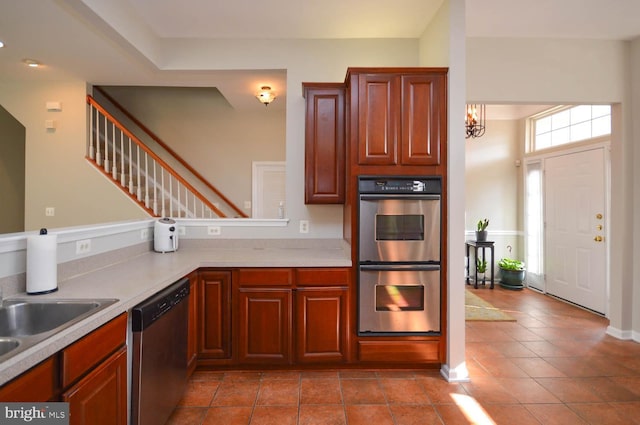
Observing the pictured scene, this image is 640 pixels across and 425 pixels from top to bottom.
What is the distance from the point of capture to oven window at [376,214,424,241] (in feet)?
8.55

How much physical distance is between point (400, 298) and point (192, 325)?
61.5 inches

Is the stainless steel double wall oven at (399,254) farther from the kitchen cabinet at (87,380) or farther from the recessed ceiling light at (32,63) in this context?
the recessed ceiling light at (32,63)

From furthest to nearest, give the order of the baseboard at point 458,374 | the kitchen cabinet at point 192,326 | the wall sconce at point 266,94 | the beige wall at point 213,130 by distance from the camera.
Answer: the beige wall at point 213,130
the wall sconce at point 266,94
the baseboard at point 458,374
the kitchen cabinet at point 192,326

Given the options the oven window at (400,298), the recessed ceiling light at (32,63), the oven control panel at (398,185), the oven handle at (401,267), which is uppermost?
the recessed ceiling light at (32,63)

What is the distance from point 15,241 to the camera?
166 cm

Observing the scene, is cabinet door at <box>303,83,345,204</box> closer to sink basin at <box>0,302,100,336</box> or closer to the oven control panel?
the oven control panel

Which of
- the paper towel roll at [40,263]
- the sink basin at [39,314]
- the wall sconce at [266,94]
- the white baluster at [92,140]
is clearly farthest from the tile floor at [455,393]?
the white baluster at [92,140]

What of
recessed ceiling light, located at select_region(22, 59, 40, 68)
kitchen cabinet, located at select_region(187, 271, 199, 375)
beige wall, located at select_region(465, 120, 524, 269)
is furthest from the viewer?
beige wall, located at select_region(465, 120, 524, 269)

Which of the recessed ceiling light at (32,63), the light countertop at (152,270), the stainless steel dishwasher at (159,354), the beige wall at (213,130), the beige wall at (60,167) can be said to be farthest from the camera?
the beige wall at (213,130)

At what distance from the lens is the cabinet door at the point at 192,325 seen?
2.42 meters

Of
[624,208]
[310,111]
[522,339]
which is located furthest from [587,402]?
[310,111]

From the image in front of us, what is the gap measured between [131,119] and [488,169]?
5.80 m

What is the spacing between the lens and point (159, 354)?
1821mm

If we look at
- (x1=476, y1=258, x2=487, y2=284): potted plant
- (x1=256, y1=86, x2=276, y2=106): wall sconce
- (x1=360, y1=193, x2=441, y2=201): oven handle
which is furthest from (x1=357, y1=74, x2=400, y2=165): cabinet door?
(x1=476, y1=258, x2=487, y2=284): potted plant
